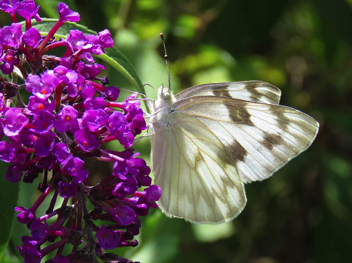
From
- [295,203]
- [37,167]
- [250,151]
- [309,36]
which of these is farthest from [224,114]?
[309,36]

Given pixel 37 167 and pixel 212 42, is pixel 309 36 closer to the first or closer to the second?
pixel 212 42

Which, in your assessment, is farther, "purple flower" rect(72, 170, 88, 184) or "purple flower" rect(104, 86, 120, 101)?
"purple flower" rect(104, 86, 120, 101)

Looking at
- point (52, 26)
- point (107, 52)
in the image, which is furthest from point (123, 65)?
point (52, 26)

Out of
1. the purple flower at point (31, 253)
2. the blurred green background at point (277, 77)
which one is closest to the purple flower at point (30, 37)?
the purple flower at point (31, 253)

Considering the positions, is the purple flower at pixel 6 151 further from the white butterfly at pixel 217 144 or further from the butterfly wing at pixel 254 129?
the butterfly wing at pixel 254 129

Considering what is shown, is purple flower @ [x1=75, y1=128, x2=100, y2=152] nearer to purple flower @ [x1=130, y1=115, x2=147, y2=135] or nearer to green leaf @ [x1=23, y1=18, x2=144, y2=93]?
purple flower @ [x1=130, y1=115, x2=147, y2=135]

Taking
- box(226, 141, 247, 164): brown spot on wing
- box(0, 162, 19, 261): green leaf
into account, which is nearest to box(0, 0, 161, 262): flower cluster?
box(0, 162, 19, 261): green leaf
